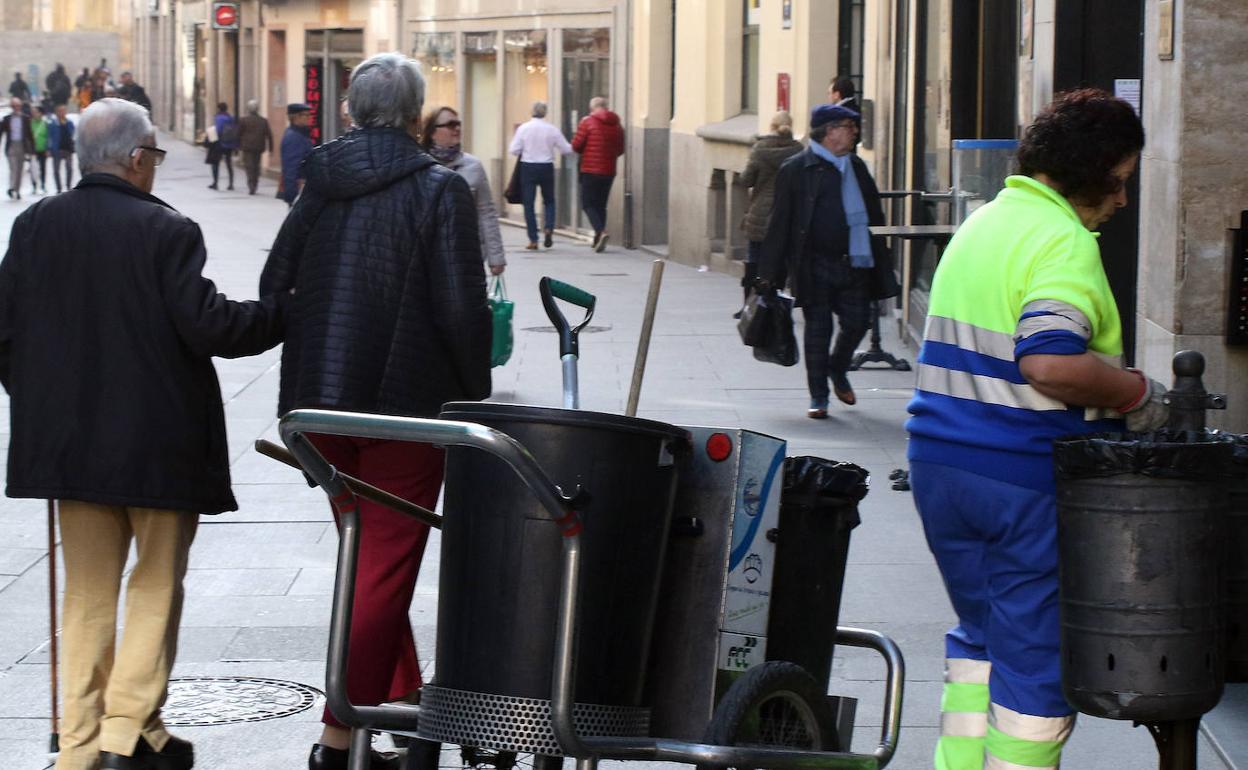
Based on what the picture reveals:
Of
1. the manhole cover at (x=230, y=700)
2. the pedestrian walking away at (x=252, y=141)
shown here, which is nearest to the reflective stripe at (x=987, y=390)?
the manhole cover at (x=230, y=700)

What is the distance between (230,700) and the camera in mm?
5562

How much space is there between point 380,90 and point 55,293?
3.00 ft

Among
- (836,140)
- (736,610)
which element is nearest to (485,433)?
(736,610)

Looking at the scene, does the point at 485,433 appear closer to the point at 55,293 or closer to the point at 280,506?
the point at 55,293

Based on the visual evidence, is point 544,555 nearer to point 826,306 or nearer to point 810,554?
point 810,554

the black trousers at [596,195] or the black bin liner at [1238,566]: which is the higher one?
the black trousers at [596,195]

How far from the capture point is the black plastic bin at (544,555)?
12.0ft

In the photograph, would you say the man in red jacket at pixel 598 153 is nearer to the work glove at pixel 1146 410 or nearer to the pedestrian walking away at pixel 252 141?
the pedestrian walking away at pixel 252 141

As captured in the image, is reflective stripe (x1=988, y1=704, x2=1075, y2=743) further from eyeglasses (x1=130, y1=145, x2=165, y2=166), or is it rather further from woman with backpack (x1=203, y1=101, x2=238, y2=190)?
woman with backpack (x1=203, y1=101, x2=238, y2=190)

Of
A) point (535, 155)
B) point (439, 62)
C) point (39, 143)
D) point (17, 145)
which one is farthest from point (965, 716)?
point (39, 143)

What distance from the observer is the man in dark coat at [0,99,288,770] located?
462cm

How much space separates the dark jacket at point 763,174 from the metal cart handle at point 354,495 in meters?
11.3

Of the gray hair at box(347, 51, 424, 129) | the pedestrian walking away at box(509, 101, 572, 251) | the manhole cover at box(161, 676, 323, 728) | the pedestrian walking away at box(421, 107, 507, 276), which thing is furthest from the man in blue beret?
the pedestrian walking away at box(509, 101, 572, 251)

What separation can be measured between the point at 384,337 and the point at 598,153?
1808 centimetres
